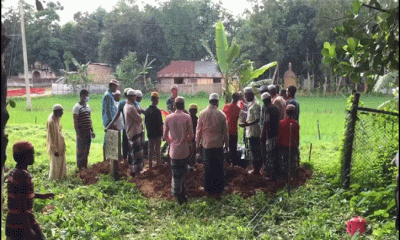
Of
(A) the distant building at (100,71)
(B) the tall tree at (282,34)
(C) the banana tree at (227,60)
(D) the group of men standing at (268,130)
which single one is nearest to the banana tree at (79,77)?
(A) the distant building at (100,71)

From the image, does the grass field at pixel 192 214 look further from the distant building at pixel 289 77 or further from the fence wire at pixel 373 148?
the distant building at pixel 289 77

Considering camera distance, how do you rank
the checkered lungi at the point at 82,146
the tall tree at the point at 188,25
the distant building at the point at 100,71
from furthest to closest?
the tall tree at the point at 188,25 → the distant building at the point at 100,71 → the checkered lungi at the point at 82,146

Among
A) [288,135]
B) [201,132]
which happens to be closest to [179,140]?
[201,132]

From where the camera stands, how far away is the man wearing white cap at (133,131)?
8883 millimetres

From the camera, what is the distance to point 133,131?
29.8 feet

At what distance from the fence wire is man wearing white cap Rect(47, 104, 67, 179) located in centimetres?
556

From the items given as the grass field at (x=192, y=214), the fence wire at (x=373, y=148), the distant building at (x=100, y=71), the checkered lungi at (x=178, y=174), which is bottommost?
the grass field at (x=192, y=214)

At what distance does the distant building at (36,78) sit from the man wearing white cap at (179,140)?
42069mm

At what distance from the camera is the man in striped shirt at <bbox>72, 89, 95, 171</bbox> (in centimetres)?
948

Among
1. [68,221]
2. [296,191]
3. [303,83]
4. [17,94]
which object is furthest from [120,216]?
[303,83]

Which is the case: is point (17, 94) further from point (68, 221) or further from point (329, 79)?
point (68, 221)

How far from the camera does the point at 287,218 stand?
6684mm

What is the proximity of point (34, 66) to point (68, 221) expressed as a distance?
5095 cm

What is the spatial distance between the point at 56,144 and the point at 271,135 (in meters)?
Answer: 4.24
